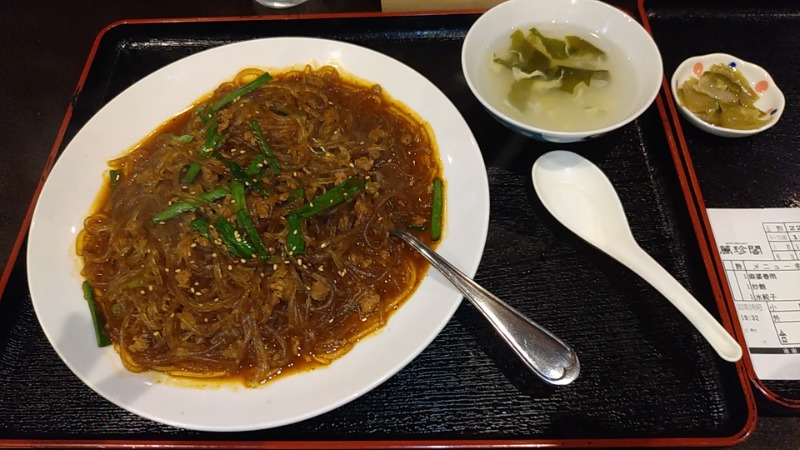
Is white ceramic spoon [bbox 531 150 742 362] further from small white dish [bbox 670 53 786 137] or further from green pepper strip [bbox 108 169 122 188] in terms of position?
green pepper strip [bbox 108 169 122 188]

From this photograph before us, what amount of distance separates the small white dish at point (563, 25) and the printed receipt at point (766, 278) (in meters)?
0.81

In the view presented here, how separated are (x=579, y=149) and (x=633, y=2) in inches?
57.2

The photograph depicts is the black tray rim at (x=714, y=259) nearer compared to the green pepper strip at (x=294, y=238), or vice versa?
the black tray rim at (x=714, y=259)

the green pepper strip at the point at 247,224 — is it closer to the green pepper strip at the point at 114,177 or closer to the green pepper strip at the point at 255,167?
the green pepper strip at the point at 255,167

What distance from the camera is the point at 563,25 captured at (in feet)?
9.41

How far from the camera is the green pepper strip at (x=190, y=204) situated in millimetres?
2256

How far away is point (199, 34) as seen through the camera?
3254 millimetres

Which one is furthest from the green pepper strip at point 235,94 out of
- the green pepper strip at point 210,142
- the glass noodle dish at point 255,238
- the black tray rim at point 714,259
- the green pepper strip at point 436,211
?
the black tray rim at point 714,259

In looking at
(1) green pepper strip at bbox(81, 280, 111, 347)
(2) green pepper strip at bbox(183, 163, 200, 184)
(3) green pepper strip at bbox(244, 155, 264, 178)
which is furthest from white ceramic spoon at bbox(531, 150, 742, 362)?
(1) green pepper strip at bbox(81, 280, 111, 347)

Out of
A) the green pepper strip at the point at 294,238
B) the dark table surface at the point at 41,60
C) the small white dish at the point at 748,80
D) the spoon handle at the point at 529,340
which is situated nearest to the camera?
the spoon handle at the point at 529,340

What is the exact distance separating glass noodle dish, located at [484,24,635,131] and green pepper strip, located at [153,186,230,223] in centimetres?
152

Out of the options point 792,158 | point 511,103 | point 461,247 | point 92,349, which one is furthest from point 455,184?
point 792,158

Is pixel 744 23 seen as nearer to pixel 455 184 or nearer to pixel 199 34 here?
pixel 455 184

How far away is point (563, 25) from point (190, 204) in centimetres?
236
